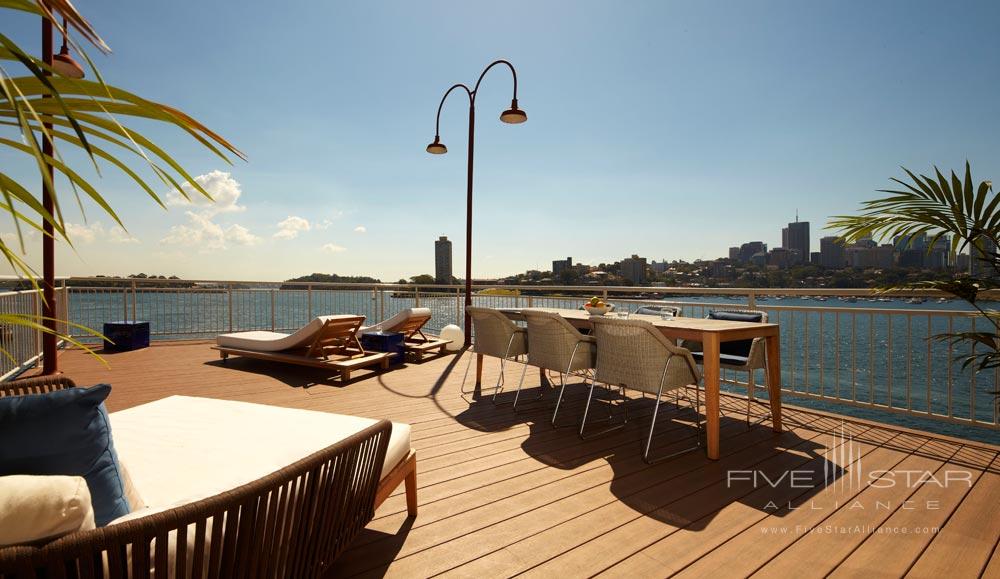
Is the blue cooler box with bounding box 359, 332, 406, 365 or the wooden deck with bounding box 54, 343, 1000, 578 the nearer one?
the wooden deck with bounding box 54, 343, 1000, 578

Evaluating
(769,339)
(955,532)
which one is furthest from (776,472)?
(769,339)

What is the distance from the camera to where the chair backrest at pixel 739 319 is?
405 cm

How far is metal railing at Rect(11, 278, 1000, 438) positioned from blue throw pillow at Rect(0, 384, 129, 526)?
158 inches

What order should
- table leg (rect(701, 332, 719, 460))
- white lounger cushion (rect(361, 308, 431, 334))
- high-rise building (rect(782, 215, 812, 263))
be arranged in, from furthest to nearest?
high-rise building (rect(782, 215, 812, 263))
white lounger cushion (rect(361, 308, 431, 334))
table leg (rect(701, 332, 719, 460))

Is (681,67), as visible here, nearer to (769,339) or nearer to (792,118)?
(792,118)

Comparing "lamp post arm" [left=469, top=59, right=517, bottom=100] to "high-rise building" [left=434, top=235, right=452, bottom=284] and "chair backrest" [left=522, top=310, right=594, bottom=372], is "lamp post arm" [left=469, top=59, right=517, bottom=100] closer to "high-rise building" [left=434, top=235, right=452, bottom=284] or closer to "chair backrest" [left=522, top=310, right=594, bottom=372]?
"chair backrest" [left=522, top=310, right=594, bottom=372]

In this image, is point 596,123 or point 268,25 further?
point 596,123

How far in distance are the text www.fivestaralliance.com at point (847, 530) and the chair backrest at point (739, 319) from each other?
201cm

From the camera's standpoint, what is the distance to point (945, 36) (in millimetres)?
7230

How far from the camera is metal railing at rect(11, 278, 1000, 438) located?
3.71 m

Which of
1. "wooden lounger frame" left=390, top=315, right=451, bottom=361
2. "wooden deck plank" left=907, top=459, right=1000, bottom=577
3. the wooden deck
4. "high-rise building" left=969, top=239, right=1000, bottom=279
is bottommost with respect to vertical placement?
"wooden deck plank" left=907, top=459, right=1000, bottom=577

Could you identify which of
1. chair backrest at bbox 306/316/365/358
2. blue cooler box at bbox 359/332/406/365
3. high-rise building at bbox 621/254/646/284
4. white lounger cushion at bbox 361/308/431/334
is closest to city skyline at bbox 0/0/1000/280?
high-rise building at bbox 621/254/646/284

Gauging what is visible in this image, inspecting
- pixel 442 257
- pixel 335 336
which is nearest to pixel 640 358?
pixel 335 336

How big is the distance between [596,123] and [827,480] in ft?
27.0
